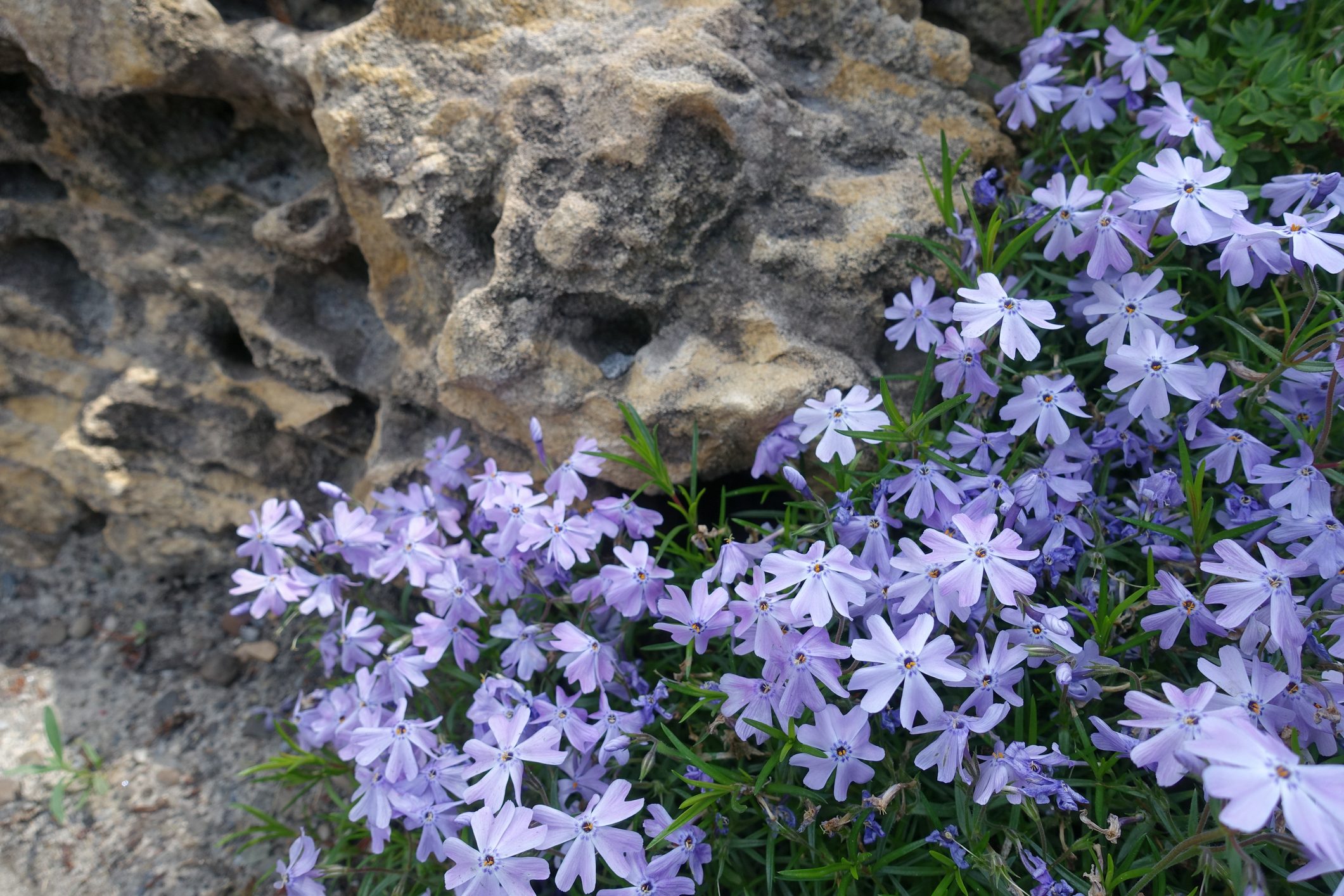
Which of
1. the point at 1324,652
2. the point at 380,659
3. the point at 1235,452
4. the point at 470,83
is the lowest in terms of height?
the point at 380,659

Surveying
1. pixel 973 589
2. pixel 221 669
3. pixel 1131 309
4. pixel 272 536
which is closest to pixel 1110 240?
pixel 1131 309

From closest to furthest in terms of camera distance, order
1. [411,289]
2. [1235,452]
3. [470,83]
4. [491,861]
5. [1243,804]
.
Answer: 1. [1243,804]
2. [491,861]
3. [1235,452]
4. [470,83]
5. [411,289]

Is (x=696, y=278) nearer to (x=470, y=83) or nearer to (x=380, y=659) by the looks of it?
(x=470, y=83)

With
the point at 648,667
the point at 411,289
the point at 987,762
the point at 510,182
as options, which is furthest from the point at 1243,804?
the point at 411,289

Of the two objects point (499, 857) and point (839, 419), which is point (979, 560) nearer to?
point (839, 419)

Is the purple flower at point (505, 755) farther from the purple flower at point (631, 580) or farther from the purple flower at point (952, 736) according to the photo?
the purple flower at point (952, 736)

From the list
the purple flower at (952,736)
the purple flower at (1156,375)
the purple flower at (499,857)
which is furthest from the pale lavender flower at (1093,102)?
the purple flower at (499,857)
